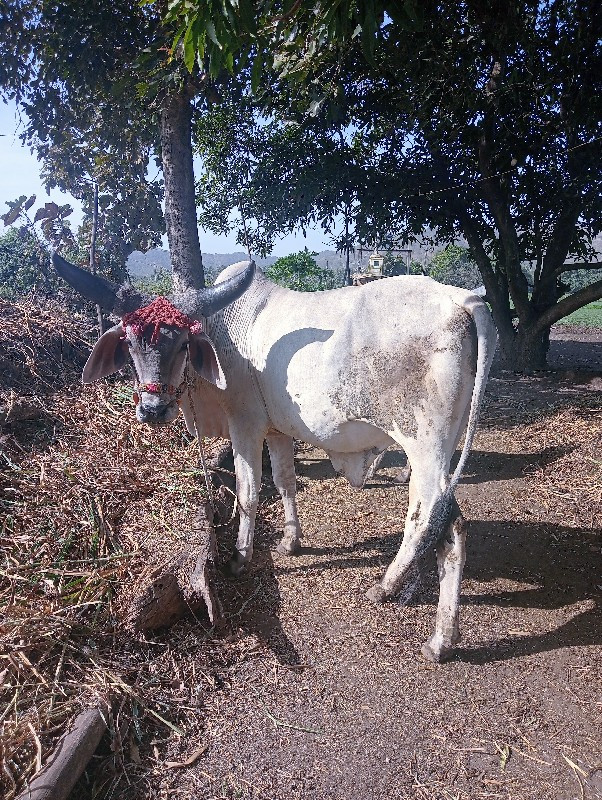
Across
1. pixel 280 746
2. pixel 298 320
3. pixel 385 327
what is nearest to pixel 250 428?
pixel 298 320

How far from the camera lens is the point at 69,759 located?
7.27 ft

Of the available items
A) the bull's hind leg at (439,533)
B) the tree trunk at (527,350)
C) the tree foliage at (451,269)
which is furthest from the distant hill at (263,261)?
the tree trunk at (527,350)

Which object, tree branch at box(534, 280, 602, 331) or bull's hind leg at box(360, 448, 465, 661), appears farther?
tree branch at box(534, 280, 602, 331)

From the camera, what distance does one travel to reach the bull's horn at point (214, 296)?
11.8 feet

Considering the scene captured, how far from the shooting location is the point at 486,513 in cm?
496

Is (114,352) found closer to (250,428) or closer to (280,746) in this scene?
(250,428)

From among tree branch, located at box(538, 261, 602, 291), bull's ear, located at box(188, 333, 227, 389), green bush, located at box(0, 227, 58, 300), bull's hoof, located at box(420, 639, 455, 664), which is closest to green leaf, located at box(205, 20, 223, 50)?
bull's ear, located at box(188, 333, 227, 389)

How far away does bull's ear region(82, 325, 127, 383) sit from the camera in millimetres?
3455

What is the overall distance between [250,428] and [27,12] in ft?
19.3

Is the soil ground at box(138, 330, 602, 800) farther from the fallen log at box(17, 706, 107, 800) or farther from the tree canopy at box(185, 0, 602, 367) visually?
the tree canopy at box(185, 0, 602, 367)

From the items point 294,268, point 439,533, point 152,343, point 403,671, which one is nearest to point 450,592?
point 439,533

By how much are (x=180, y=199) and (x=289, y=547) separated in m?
4.44

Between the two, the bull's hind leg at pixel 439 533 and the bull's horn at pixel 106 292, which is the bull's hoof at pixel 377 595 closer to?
the bull's hind leg at pixel 439 533

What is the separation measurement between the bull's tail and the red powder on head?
1.48 meters
